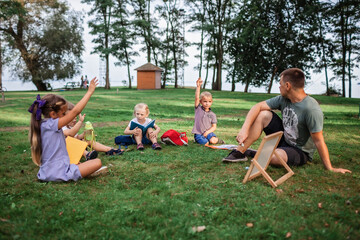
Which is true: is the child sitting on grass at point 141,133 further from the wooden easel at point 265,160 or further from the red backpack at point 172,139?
the wooden easel at point 265,160

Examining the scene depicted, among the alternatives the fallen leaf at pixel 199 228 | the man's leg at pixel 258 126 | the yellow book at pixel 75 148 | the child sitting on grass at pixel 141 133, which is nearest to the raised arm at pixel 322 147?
the man's leg at pixel 258 126

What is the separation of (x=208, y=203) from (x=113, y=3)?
39.5 meters

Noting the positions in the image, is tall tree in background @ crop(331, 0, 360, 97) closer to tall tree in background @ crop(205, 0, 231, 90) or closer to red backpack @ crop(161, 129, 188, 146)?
tall tree in background @ crop(205, 0, 231, 90)

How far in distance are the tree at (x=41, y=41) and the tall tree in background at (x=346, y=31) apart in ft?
109

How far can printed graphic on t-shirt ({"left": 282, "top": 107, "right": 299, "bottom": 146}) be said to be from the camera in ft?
13.6

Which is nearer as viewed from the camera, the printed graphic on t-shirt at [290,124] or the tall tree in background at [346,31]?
the printed graphic on t-shirt at [290,124]

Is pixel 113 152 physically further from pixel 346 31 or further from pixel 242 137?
pixel 346 31

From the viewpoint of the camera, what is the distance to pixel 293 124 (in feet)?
A: 13.6

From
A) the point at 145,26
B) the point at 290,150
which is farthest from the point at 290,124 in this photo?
Answer: the point at 145,26

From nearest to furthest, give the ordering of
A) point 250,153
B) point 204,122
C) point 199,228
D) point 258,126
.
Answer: point 199,228 < point 258,126 < point 250,153 < point 204,122

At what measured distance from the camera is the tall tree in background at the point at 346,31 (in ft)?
89.9

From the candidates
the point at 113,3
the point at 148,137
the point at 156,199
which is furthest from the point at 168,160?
the point at 113,3

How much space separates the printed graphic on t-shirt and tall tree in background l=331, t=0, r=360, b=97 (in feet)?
93.0

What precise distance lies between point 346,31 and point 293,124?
30.5 metres
